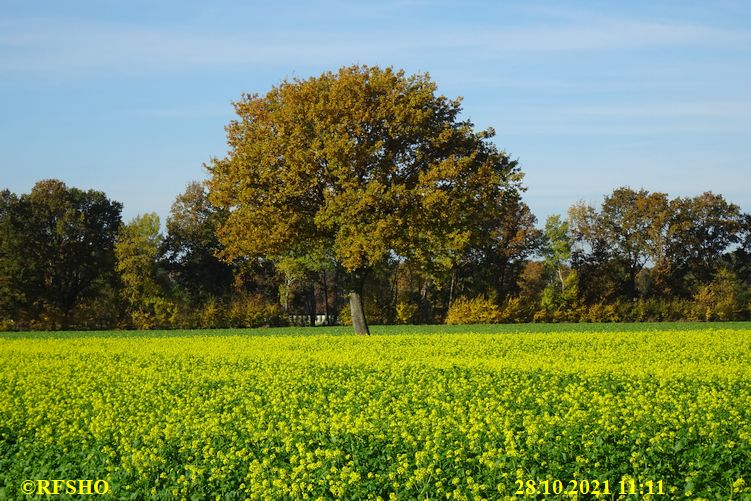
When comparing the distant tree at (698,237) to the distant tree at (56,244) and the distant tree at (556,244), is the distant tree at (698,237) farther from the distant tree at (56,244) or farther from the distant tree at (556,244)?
the distant tree at (56,244)

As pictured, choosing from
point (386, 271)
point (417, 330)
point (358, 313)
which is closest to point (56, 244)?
point (386, 271)

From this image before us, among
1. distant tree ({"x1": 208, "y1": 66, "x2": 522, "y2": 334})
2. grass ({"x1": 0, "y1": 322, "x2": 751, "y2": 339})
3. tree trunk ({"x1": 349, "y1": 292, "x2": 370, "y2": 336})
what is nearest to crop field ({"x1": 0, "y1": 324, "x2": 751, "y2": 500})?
distant tree ({"x1": 208, "y1": 66, "x2": 522, "y2": 334})

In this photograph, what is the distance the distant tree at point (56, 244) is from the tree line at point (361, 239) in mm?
157

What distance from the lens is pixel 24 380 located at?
21.6 meters

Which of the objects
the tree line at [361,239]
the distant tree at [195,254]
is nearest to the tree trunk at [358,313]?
the tree line at [361,239]

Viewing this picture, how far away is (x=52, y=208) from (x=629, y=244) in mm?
51818

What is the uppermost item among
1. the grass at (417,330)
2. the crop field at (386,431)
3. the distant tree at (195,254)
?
the distant tree at (195,254)

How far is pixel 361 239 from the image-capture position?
38469 mm

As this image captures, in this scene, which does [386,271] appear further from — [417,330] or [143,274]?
[417,330]

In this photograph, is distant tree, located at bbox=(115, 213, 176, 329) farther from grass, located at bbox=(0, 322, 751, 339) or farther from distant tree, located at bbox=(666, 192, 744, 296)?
distant tree, located at bbox=(666, 192, 744, 296)

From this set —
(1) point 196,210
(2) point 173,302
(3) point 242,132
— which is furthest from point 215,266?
(3) point 242,132

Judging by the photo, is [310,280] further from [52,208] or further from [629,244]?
[629,244]

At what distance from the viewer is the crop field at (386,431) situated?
1050cm

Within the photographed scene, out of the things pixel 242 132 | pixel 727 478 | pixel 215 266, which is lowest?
pixel 727 478
